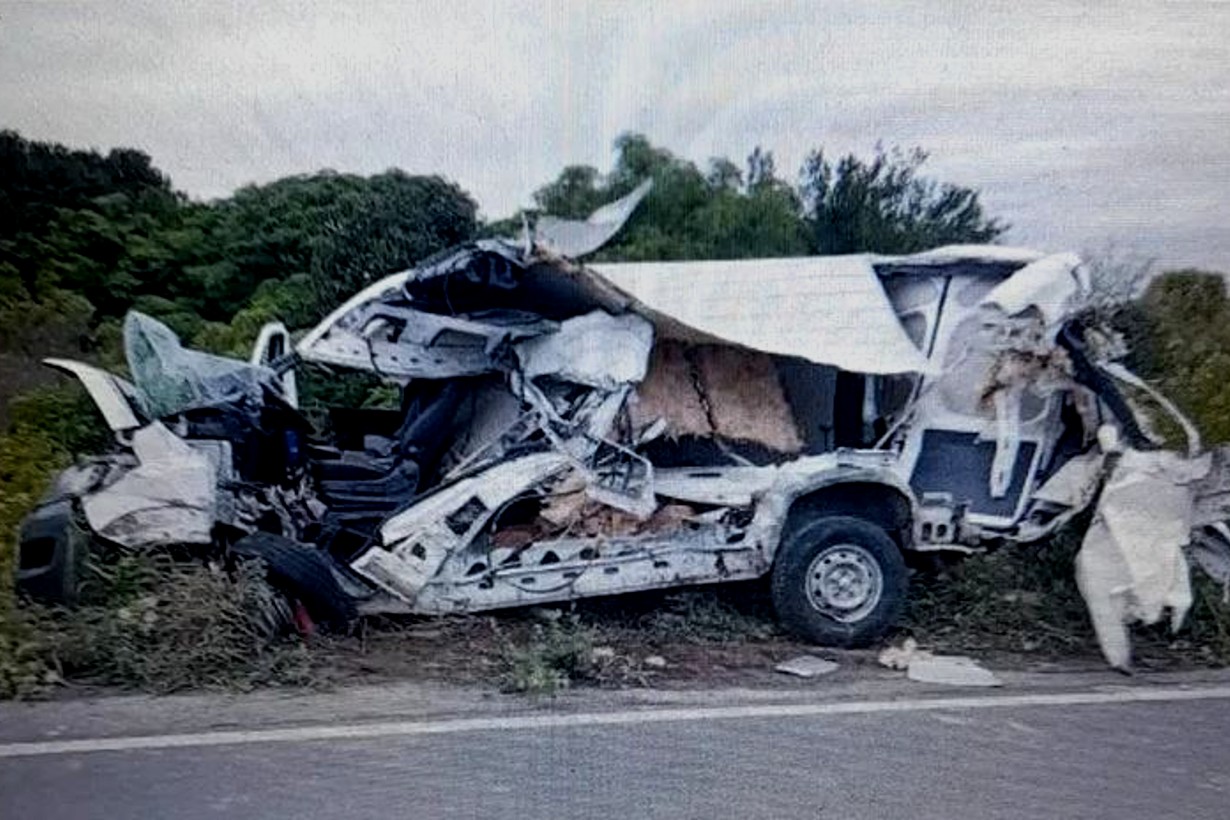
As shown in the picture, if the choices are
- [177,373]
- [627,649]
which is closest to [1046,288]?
[627,649]

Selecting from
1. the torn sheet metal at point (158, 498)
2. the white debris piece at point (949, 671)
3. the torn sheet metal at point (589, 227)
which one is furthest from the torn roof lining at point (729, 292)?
the white debris piece at point (949, 671)

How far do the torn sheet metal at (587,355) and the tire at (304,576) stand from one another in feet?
2.46

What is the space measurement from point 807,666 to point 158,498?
178cm

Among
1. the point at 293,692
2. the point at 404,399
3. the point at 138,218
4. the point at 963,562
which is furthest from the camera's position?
the point at 963,562

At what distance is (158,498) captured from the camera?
3.99 metres

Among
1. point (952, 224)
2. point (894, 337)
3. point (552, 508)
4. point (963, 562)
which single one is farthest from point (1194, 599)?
point (552, 508)

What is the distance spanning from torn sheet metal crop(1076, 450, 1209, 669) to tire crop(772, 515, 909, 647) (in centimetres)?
53

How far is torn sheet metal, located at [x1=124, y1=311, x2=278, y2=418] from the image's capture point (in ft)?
11.1

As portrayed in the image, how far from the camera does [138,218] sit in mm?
2988

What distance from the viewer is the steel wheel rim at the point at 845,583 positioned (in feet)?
14.0

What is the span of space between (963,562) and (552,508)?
3.78ft

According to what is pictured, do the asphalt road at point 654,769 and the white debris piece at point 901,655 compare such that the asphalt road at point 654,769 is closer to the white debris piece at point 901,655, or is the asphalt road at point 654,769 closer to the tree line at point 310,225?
the white debris piece at point 901,655

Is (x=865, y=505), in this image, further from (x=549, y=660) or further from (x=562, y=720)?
(x=562, y=720)

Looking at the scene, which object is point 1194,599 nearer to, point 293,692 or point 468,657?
point 468,657
